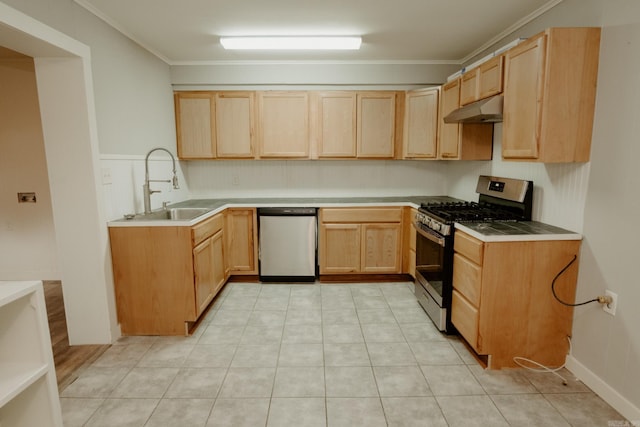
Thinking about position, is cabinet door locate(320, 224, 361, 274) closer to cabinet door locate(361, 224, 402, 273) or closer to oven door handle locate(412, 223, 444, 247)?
cabinet door locate(361, 224, 402, 273)

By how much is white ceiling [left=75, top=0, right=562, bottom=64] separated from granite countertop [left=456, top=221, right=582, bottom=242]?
1.55m

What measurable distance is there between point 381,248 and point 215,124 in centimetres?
237

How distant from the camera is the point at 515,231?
2.28m

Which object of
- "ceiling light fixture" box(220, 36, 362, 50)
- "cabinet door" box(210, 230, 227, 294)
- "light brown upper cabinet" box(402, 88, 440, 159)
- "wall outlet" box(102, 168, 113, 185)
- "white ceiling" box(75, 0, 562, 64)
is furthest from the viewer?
Answer: "light brown upper cabinet" box(402, 88, 440, 159)

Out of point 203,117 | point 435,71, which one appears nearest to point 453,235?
point 435,71

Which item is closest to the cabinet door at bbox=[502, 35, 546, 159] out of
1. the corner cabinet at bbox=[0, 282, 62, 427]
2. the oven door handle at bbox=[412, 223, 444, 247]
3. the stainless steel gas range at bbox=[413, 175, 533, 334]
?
the stainless steel gas range at bbox=[413, 175, 533, 334]

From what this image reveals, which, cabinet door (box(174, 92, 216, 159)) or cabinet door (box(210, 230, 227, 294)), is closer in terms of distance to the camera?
cabinet door (box(210, 230, 227, 294))

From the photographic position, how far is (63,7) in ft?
7.21

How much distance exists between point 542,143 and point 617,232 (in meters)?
0.63

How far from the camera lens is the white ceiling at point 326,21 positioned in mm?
2468

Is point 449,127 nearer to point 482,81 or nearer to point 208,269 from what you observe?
point 482,81

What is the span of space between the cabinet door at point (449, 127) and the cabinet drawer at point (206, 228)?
2.44 metres

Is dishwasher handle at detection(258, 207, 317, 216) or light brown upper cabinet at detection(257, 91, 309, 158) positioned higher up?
light brown upper cabinet at detection(257, 91, 309, 158)

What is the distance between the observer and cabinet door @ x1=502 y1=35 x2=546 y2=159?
2.10m
